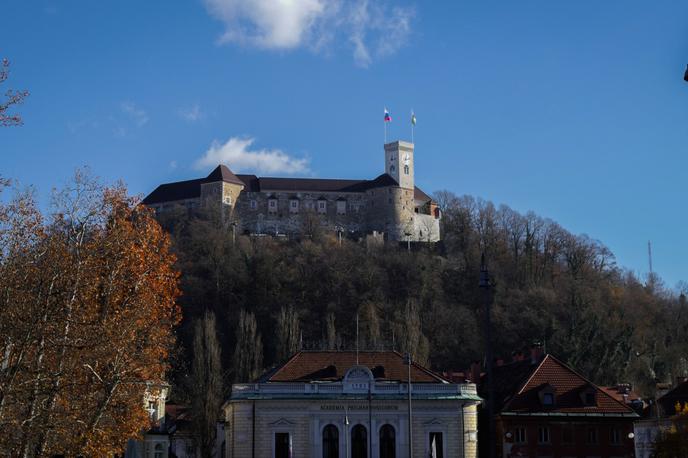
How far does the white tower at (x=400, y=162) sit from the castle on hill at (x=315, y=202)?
0.68ft

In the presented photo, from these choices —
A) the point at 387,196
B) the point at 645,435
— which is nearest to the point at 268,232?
the point at 387,196

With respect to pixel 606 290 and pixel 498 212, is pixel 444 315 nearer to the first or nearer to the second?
pixel 606 290

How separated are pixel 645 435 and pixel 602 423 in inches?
412

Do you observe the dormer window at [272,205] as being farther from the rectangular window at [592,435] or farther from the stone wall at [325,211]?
the rectangular window at [592,435]

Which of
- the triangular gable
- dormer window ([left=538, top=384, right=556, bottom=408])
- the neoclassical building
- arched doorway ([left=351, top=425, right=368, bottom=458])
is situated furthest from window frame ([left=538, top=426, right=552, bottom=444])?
arched doorway ([left=351, top=425, right=368, bottom=458])

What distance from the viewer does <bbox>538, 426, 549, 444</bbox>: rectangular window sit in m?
57.2

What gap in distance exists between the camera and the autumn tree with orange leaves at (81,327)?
31312 millimetres

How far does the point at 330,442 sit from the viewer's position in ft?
185

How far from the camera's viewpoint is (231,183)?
173 meters

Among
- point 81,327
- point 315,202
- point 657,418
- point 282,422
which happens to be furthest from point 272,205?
point 81,327

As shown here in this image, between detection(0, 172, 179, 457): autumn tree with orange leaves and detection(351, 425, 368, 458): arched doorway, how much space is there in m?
19.7

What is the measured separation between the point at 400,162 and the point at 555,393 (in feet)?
420

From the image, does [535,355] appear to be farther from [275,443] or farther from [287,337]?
[287,337]

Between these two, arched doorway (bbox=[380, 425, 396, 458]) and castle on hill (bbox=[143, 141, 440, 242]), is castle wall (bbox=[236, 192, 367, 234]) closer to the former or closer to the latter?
castle on hill (bbox=[143, 141, 440, 242])
